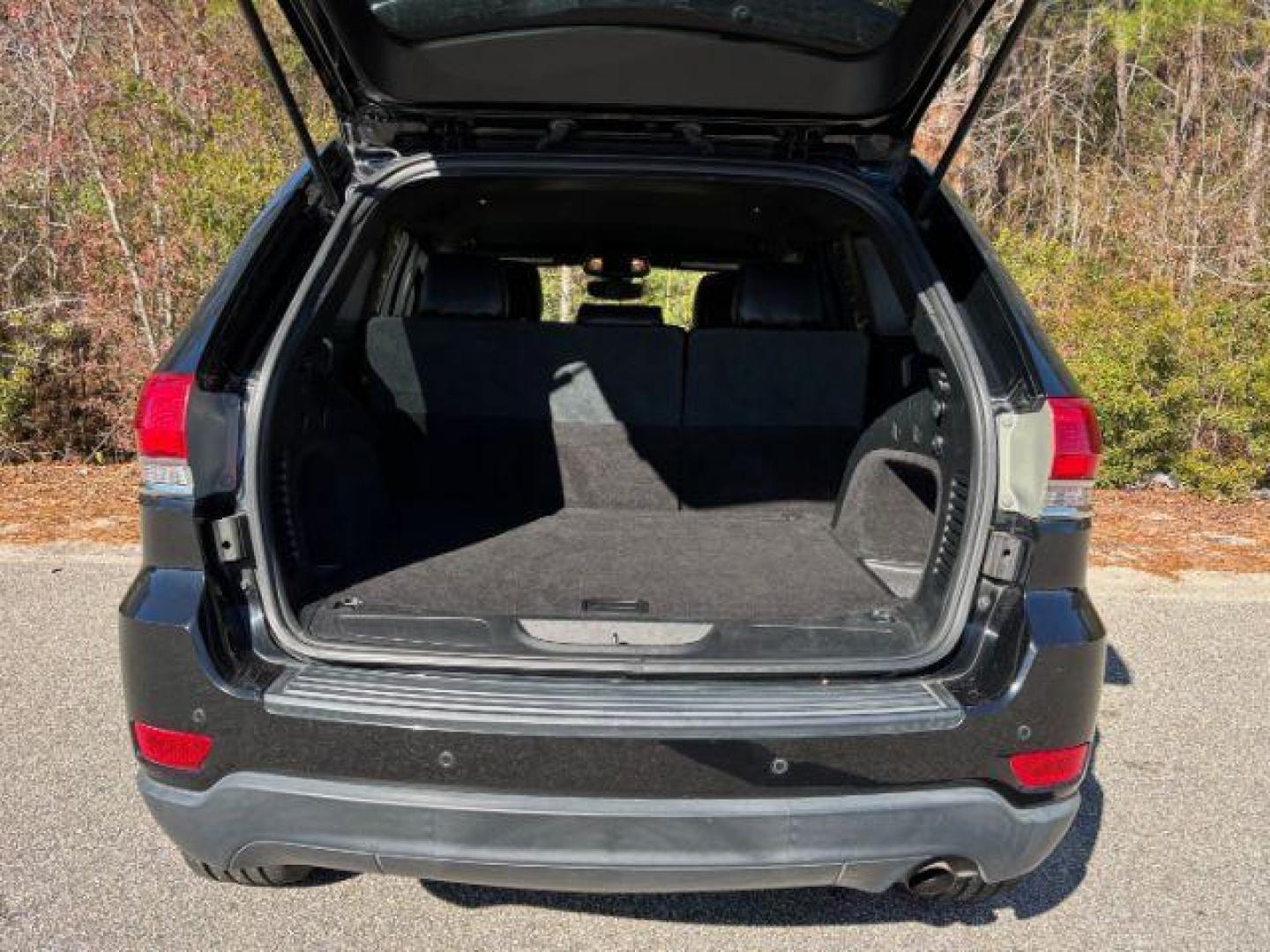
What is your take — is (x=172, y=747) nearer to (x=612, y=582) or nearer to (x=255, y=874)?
(x=255, y=874)

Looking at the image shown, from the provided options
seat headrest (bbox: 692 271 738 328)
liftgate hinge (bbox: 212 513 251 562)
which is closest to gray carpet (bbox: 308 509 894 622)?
liftgate hinge (bbox: 212 513 251 562)

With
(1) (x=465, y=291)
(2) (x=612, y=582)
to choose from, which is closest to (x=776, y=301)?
(1) (x=465, y=291)

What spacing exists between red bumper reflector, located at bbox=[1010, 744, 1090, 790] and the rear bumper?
0.08m

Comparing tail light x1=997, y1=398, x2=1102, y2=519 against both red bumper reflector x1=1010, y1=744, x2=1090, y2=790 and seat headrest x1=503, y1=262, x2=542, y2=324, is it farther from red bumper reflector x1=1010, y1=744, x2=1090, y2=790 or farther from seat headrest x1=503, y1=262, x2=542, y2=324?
seat headrest x1=503, y1=262, x2=542, y2=324

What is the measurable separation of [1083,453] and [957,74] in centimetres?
979

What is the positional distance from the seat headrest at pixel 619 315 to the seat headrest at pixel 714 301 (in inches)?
8.5

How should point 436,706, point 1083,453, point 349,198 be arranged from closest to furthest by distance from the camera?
point 436,706 < point 1083,453 < point 349,198

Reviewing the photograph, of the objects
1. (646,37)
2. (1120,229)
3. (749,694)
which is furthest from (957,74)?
(749,694)

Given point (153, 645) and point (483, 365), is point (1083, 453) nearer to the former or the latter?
point (153, 645)

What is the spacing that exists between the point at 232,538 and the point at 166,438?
220 millimetres

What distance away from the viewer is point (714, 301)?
166 inches

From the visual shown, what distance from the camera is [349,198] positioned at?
2324 mm

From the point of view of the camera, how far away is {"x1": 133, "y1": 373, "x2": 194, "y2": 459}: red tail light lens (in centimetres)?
182

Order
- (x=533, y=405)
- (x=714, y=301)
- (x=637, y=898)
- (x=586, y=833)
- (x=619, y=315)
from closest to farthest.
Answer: (x=586, y=833) < (x=637, y=898) < (x=533, y=405) < (x=619, y=315) < (x=714, y=301)
